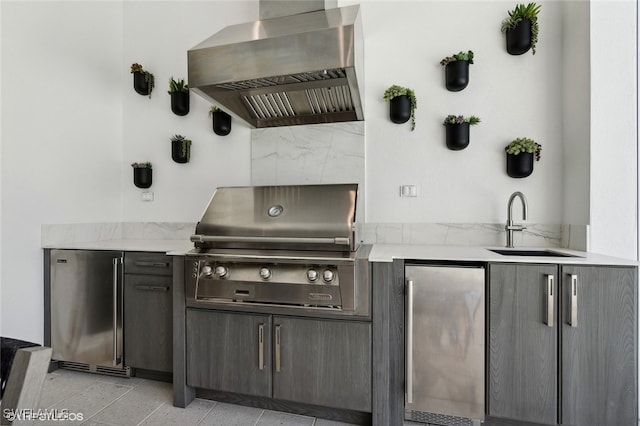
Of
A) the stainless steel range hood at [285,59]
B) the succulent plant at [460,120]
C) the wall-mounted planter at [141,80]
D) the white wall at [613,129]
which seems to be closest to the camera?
the stainless steel range hood at [285,59]

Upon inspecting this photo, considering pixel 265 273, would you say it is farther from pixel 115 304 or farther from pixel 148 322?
pixel 115 304

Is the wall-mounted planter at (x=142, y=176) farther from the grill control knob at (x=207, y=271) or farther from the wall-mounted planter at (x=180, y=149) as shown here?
the grill control knob at (x=207, y=271)

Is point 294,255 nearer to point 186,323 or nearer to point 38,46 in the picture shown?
point 186,323

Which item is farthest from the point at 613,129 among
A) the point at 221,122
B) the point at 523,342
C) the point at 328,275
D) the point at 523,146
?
the point at 221,122

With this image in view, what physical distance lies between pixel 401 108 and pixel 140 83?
7.59 ft

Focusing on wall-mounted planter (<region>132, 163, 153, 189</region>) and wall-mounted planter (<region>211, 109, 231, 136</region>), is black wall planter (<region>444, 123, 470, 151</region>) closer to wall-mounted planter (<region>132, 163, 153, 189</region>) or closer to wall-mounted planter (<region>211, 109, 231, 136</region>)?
wall-mounted planter (<region>211, 109, 231, 136</region>)

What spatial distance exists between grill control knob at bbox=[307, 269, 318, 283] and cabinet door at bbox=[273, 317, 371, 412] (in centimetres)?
26

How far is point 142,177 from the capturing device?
286 cm

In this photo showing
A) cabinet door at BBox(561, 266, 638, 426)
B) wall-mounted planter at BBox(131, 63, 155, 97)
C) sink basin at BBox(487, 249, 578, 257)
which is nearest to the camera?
cabinet door at BBox(561, 266, 638, 426)

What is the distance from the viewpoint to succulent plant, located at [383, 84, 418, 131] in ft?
7.57

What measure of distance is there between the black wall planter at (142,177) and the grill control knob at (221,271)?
1.56 meters

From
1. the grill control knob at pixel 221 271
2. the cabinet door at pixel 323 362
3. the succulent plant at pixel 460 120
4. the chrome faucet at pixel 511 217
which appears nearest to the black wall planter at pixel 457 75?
the succulent plant at pixel 460 120

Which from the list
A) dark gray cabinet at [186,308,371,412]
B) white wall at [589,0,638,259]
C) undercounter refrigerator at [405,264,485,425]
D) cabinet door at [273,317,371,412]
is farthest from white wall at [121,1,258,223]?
white wall at [589,0,638,259]

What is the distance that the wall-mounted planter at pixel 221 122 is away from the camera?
2.66 m
